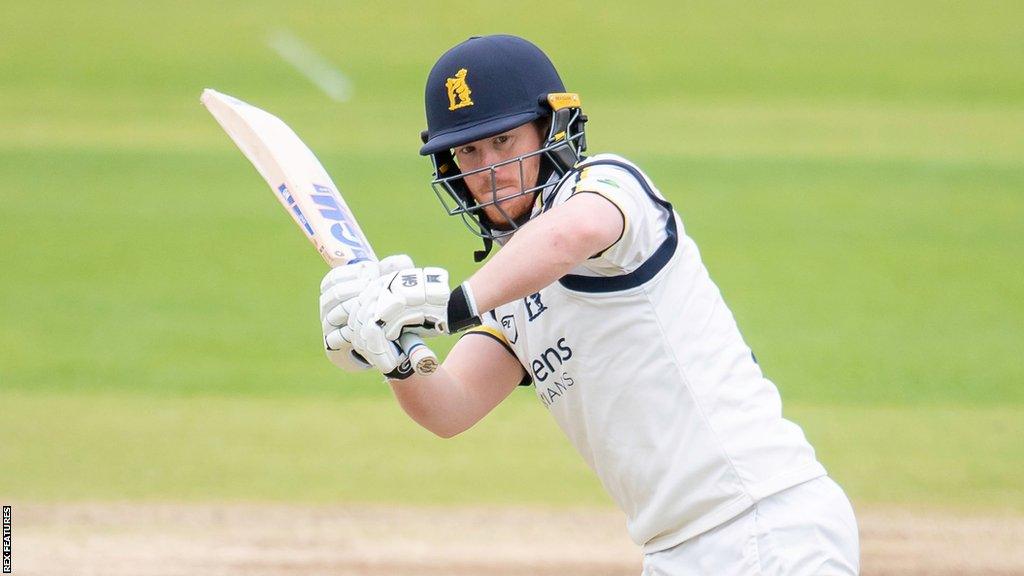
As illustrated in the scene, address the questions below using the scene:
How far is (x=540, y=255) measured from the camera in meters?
2.51

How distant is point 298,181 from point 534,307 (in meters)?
0.67

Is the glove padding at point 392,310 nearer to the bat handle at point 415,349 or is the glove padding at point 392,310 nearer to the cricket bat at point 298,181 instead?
the bat handle at point 415,349

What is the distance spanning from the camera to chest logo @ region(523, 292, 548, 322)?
297 cm

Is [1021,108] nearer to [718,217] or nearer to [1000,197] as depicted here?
[1000,197]

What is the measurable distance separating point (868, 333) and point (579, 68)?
39.7 feet

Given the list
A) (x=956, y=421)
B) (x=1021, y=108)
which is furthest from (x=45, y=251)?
(x=1021, y=108)

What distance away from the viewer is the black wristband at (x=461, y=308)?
2500 millimetres

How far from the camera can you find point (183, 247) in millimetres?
11672

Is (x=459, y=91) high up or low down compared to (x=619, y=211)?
up

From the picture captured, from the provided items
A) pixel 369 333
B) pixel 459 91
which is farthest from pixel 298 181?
pixel 369 333

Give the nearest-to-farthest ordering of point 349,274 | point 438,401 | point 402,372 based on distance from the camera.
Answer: point 349,274 → point 402,372 → point 438,401

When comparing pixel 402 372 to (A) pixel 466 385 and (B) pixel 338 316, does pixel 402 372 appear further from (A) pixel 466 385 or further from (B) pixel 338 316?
(A) pixel 466 385

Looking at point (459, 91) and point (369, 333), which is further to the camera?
point (459, 91)

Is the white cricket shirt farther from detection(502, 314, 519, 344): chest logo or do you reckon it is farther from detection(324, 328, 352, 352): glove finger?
detection(324, 328, 352, 352): glove finger
